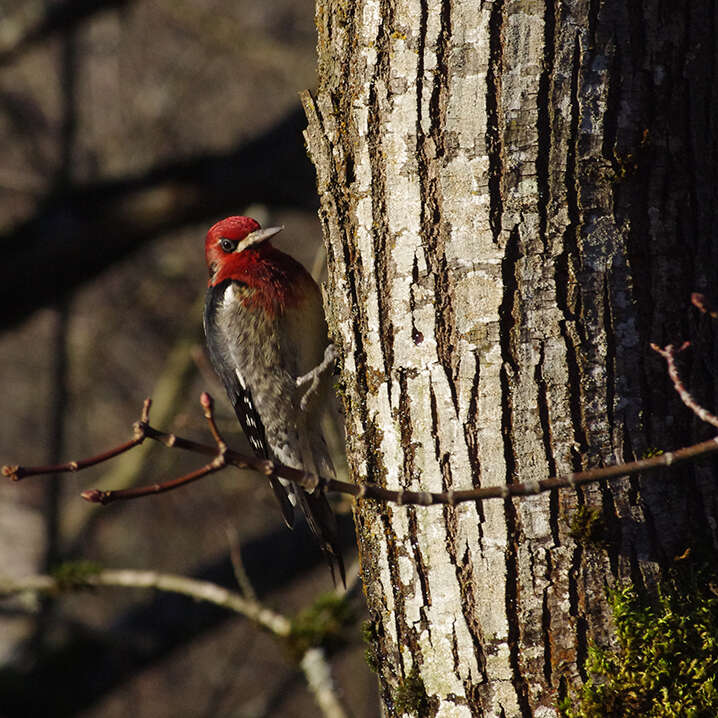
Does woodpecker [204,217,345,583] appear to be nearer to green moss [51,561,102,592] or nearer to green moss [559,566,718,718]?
green moss [51,561,102,592]

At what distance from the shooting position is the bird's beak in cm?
341

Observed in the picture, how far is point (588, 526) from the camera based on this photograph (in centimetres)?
183

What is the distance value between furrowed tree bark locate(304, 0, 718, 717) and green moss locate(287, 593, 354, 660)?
4.99ft

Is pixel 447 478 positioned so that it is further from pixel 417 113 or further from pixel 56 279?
pixel 56 279

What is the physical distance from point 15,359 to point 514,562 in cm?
1036

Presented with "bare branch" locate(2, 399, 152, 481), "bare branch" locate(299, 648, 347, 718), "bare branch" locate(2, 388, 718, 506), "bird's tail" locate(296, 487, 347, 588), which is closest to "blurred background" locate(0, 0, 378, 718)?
"bird's tail" locate(296, 487, 347, 588)

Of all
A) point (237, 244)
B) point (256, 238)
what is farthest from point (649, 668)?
point (237, 244)

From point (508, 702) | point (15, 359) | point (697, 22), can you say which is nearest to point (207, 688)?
point (15, 359)

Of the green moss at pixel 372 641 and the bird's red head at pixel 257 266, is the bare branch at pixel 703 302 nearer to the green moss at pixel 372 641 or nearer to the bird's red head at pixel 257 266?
the green moss at pixel 372 641

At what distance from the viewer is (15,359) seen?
11.1 metres

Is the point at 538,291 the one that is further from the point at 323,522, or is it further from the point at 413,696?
the point at 323,522

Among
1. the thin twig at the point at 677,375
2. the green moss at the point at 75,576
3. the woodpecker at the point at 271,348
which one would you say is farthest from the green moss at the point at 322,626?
the thin twig at the point at 677,375

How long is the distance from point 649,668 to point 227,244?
237 cm

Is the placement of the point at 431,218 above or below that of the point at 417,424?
above
